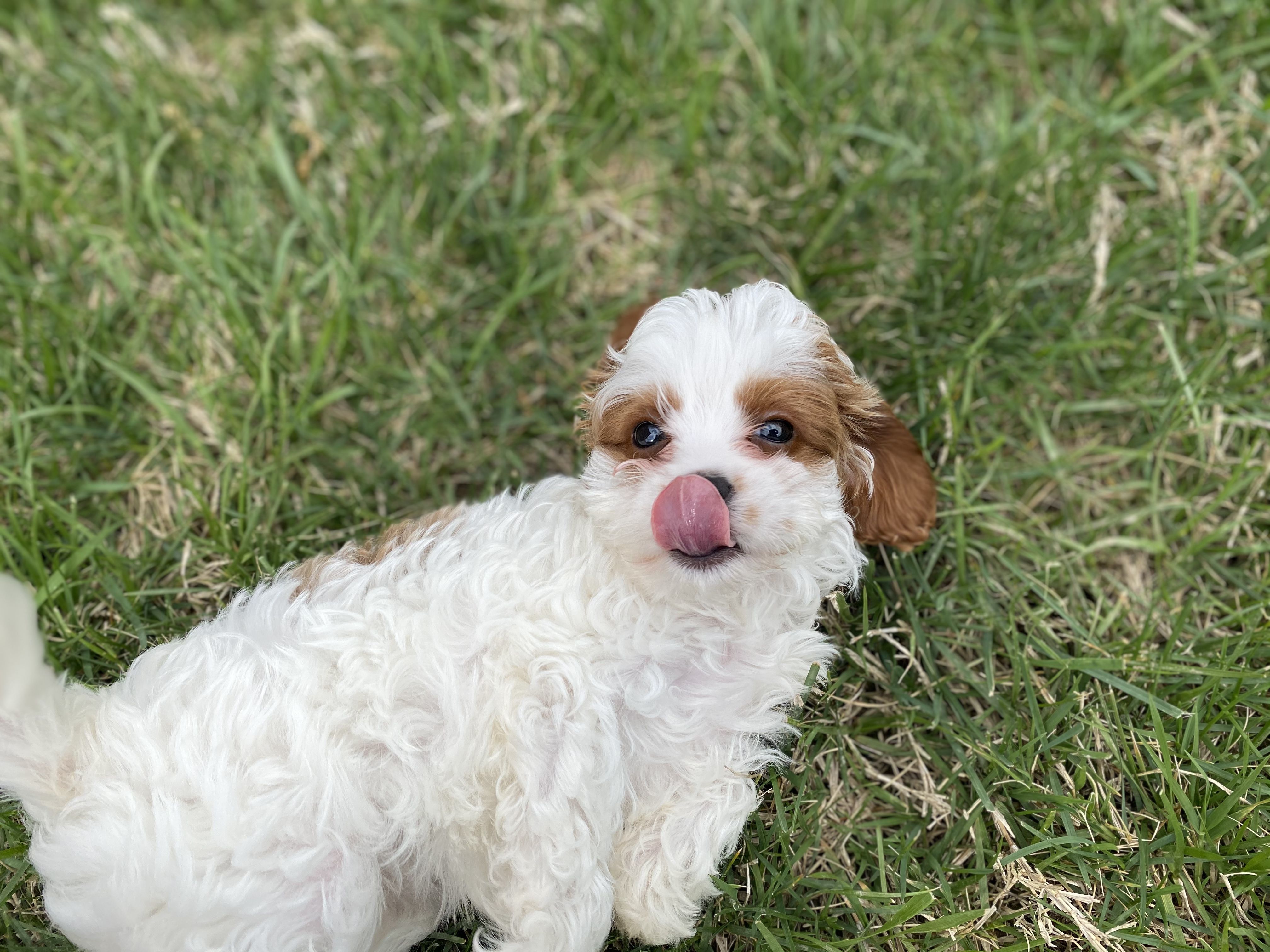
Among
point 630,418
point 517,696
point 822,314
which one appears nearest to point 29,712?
point 517,696

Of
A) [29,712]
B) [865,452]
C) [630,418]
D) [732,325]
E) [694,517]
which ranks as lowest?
[29,712]

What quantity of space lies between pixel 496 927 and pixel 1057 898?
5.87ft

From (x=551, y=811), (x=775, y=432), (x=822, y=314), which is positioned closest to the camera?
(x=551, y=811)

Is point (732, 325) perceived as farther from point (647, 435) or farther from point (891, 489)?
point (891, 489)

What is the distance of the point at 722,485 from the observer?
8.18 feet

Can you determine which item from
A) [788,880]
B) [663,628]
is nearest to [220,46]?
[663,628]

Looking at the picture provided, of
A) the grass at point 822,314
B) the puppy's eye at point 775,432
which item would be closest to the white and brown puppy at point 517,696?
the puppy's eye at point 775,432

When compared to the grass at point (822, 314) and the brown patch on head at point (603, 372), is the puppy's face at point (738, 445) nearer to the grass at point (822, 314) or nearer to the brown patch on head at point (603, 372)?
the brown patch on head at point (603, 372)

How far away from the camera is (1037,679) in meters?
3.44

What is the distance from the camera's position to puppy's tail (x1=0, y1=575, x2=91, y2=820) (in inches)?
89.4

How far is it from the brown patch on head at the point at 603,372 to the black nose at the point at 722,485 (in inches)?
21.1

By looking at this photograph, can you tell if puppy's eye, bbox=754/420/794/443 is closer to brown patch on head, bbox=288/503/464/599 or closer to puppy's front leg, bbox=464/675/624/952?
puppy's front leg, bbox=464/675/624/952

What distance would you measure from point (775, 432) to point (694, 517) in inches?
16.9

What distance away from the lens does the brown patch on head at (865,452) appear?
272 cm
